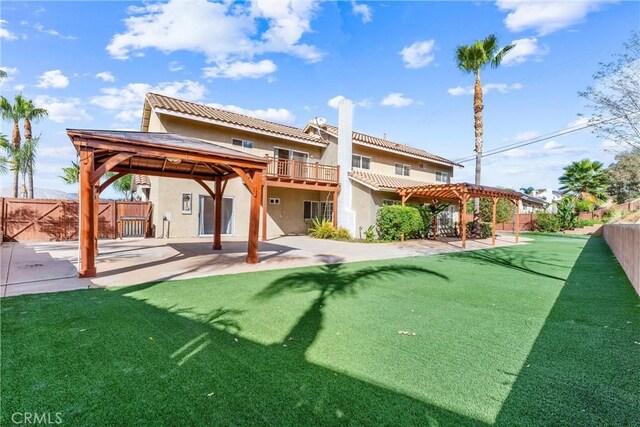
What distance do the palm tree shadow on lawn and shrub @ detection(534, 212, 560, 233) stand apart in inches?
985

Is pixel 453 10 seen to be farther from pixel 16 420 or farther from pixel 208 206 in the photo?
pixel 16 420

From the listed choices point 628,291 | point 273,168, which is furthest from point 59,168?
point 628,291

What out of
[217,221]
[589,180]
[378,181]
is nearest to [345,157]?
[378,181]

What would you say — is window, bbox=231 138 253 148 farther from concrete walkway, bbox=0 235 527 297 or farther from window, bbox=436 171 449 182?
window, bbox=436 171 449 182

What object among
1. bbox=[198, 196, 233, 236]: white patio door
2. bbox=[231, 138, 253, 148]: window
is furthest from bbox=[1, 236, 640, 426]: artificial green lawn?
bbox=[231, 138, 253, 148]: window

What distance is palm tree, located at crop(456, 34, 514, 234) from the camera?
19.5 meters

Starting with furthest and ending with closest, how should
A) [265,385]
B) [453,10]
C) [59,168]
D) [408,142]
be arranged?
[408,142] → [59,168] → [453,10] → [265,385]

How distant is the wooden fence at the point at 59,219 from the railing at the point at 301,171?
21.1 feet

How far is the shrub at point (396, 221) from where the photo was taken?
17250 mm

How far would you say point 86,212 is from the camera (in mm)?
6469

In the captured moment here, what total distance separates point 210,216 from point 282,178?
4217 millimetres

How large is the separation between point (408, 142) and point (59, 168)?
1137 inches

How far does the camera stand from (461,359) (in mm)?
3477

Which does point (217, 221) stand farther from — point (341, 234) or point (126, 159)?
point (341, 234)
